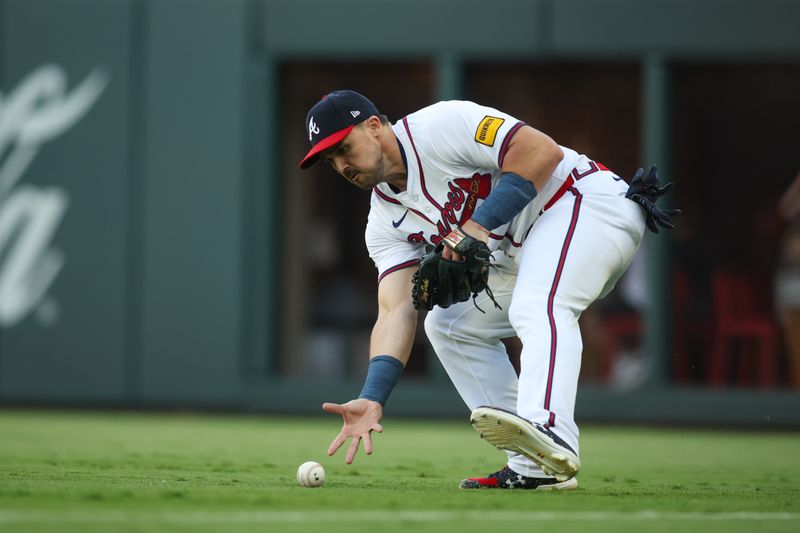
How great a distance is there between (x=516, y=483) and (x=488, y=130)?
1.45 m

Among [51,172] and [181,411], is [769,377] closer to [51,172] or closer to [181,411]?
[181,411]

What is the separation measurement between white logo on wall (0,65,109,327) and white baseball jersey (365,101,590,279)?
7.06 metres

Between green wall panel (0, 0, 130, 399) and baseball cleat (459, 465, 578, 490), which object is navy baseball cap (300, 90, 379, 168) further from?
green wall panel (0, 0, 130, 399)

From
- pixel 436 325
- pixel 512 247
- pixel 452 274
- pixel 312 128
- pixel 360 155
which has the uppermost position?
pixel 312 128

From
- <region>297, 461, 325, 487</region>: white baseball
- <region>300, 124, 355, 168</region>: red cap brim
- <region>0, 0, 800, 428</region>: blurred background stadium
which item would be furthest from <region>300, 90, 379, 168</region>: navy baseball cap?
<region>0, 0, 800, 428</region>: blurred background stadium

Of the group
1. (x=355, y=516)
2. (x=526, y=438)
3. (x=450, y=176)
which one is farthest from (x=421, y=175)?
(x=355, y=516)

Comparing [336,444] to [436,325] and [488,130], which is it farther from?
[488,130]

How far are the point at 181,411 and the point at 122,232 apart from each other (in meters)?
1.72

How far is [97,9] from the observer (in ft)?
39.0

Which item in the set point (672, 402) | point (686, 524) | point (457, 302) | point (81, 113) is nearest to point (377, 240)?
point (457, 302)

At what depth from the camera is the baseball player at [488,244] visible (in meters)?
5.01

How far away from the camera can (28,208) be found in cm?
1195

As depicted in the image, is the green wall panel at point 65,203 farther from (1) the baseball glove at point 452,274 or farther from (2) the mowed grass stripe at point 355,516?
(2) the mowed grass stripe at point 355,516

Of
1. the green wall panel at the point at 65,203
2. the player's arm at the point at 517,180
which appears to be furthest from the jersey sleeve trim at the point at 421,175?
the green wall panel at the point at 65,203
